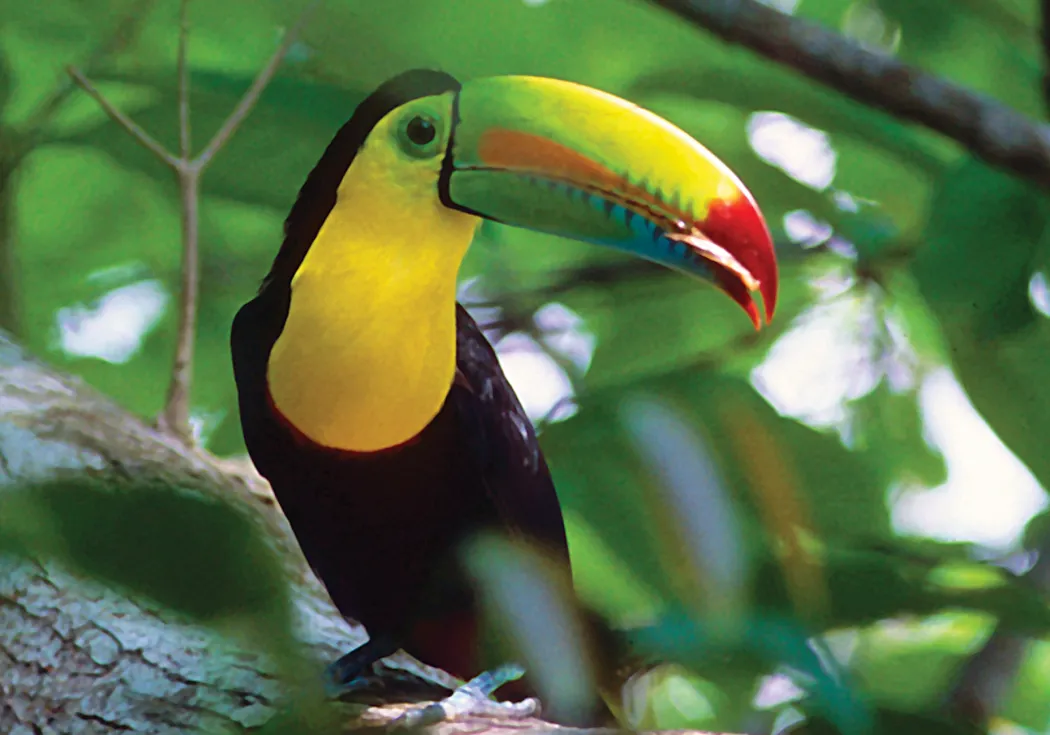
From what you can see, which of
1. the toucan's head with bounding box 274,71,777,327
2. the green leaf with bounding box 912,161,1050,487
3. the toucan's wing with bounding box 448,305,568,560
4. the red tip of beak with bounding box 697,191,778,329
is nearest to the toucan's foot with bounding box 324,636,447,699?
the toucan's wing with bounding box 448,305,568,560

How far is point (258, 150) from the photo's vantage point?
3.61 feet

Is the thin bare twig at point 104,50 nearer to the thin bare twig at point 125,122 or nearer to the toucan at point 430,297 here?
the thin bare twig at point 125,122

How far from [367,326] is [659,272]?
1.09ft

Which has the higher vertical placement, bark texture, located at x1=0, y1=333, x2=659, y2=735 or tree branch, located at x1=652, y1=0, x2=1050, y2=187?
tree branch, located at x1=652, y1=0, x2=1050, y2=187

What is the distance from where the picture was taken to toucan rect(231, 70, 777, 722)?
991mm

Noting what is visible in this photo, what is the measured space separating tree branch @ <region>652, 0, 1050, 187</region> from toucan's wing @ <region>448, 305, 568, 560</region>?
14.1 inches

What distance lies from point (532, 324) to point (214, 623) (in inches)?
31.3

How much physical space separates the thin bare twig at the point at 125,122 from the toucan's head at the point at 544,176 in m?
0.15

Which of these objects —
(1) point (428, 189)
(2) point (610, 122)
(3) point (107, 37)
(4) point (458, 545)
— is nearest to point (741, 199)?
(2) point (610, 122)

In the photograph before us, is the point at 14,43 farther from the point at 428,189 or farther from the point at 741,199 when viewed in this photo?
the point at 741,199

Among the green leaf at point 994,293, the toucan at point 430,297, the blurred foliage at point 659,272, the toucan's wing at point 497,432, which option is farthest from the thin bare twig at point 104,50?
the green leaf at point 994,293

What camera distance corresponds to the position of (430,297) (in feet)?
3.36

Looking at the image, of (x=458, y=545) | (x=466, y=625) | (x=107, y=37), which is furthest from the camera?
(x=107, y=37)

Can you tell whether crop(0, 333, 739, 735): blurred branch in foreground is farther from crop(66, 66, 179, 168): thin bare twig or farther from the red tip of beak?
the red tip of beak
